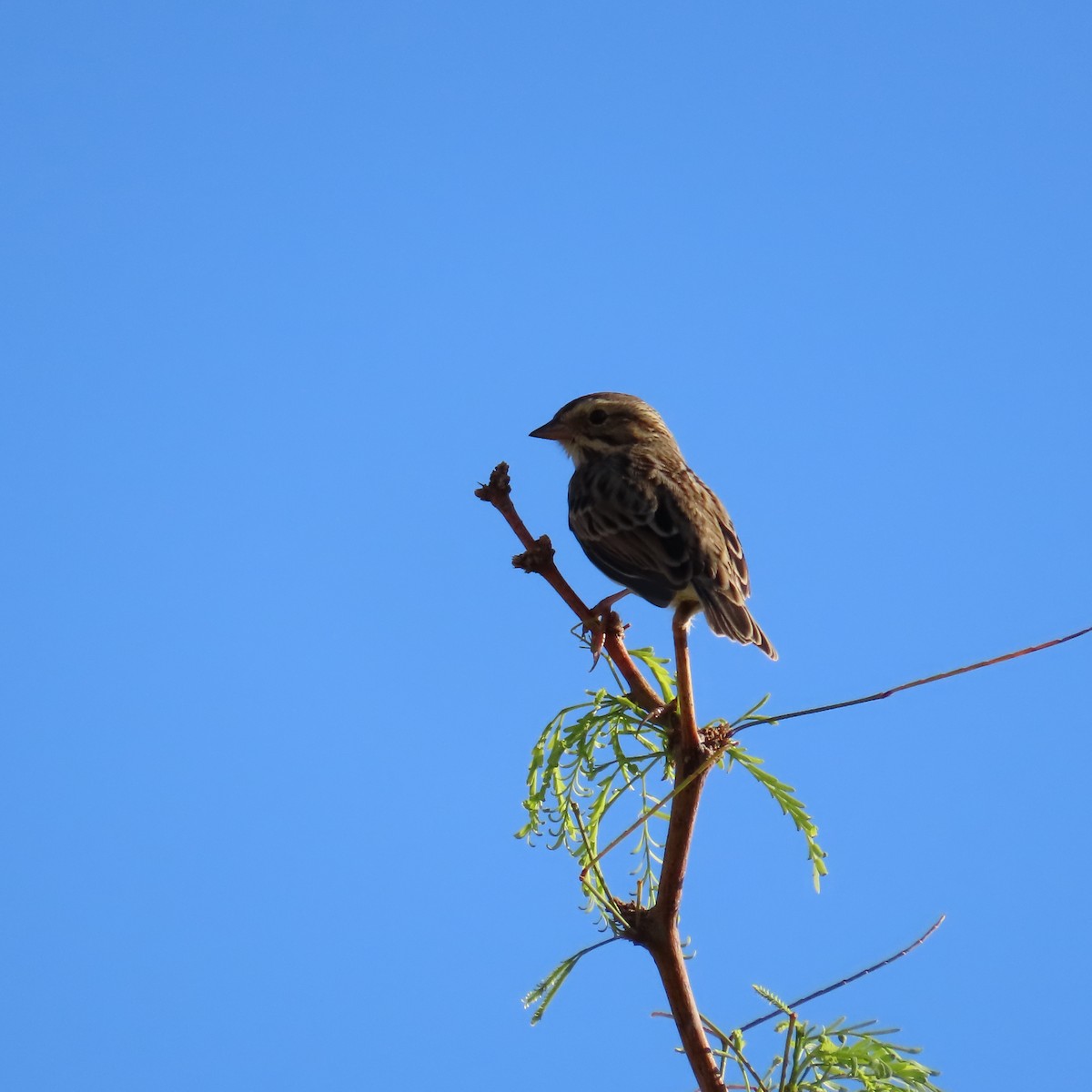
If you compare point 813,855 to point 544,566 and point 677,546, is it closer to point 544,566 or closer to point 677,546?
point 544,566

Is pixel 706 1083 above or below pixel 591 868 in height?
below

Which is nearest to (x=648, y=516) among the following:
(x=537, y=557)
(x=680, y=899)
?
(x=537, y=557)

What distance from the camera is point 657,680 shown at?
4723mm

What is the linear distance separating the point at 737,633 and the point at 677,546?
0.60 meters

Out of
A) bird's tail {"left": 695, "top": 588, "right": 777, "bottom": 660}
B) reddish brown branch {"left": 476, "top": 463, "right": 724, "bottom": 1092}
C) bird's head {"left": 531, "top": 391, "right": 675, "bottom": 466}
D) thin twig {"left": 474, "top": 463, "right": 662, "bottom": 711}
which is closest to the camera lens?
reddish brown branch {"left": 476, "top": 463, "right": 724, "bottom": 1092}

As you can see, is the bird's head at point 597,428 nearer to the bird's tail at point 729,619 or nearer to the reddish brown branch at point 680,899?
Result: the bird's tail at point 729,619

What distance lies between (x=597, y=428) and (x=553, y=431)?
0.89 ft

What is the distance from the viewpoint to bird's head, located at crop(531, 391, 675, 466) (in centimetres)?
769

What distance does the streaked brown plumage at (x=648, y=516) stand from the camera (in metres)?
5.83

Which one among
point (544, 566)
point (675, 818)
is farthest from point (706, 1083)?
point (544, 566)

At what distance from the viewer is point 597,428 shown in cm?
771

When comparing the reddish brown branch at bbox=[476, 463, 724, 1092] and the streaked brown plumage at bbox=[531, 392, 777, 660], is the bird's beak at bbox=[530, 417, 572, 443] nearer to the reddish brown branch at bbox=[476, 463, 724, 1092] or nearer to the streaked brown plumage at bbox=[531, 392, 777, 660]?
the streaked brown plumage at bbox=[531, 392, 777, 660]

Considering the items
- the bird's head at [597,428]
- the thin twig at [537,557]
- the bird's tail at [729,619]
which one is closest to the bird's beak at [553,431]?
the bird's head at [597,428]

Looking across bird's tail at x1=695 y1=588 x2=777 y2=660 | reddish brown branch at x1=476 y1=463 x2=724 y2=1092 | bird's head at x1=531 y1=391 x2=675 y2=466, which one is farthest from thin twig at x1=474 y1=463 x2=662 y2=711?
bird's head at x1=531 y1=391 x2=675 y2=466
